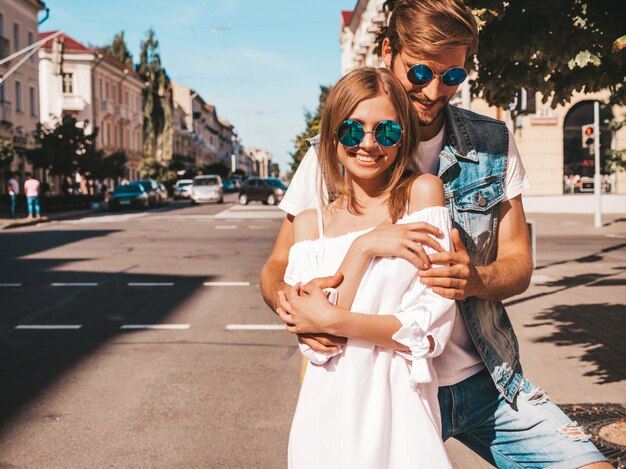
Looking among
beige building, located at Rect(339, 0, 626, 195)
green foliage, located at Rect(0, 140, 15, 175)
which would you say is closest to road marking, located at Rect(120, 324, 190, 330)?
green foliage, located at Rect(0, 140, 15, 175)

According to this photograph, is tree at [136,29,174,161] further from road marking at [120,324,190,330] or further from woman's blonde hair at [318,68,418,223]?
woman's blonde hair at [318,68,418,223]

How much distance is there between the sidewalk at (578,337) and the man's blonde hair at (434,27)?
2.80m

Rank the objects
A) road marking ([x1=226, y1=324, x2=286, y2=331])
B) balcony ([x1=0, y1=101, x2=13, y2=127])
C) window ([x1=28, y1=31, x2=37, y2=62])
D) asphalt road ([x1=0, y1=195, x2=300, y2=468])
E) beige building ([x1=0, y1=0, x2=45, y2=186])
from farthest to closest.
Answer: window ([x1=28, y1=31, x2=37, y2=62]) → beige building ([x1=0, y1=0, x2=45, y2=186]) → balcony ([x1=0, y1=101, x2=13, y2=127]) → road marking ([x1=226, y1=324, x2=286, y2=331]) → asphalt road ([x1=0, y1=195, x2=300, y2=468])

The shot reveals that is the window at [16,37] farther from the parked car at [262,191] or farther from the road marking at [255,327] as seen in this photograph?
the road marking at [255,327]

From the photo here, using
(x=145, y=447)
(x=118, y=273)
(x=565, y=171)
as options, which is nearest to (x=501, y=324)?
(x=145, y=447)

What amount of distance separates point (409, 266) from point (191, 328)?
6.74 meters

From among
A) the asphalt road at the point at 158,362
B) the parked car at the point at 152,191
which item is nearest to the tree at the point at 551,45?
A: the asphalt road at the point at 158,362

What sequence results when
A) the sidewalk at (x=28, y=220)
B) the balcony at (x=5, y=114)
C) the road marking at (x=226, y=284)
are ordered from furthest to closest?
the balcony at (x=5, y=114), the sidewalk at (x=28, y=220), the road marking at (x=226, y=284)

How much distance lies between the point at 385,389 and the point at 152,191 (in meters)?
42.8

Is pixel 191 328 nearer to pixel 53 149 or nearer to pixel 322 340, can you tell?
pixel 322 340

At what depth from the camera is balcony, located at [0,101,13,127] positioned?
38.5 m

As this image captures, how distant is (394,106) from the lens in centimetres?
203

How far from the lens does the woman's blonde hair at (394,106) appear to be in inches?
78.9

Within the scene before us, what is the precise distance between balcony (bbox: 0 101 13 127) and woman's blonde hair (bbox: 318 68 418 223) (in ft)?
130
